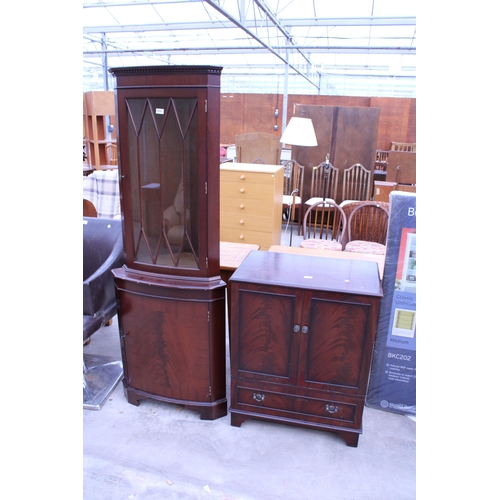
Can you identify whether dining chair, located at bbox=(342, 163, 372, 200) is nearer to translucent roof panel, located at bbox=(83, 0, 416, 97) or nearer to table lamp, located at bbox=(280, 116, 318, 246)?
table lamp, located at bbox=(280, 116, 318, 246)

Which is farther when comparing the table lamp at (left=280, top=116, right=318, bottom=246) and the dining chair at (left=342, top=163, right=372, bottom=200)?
the dining chair at (left=342, top=163, right=372, bottom=200)

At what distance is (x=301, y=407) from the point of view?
2008 millimetres

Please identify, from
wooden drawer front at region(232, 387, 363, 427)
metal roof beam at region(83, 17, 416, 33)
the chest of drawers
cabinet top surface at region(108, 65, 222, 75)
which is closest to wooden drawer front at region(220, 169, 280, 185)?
the chest of drawers

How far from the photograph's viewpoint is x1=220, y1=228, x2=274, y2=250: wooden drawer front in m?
3.66

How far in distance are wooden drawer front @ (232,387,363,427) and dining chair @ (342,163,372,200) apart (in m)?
4.12

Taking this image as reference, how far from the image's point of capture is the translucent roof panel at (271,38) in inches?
271

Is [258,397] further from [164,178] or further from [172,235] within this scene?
[164,178]

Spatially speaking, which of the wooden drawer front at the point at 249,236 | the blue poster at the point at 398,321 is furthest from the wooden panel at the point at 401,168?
the blue poster at the point at 398,321

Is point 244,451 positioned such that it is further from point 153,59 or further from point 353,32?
point 153,59

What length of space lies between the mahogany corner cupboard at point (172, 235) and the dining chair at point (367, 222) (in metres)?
1.64

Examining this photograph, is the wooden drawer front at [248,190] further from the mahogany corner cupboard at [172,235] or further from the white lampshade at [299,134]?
the mahogany corner cupboard at [172,235]
